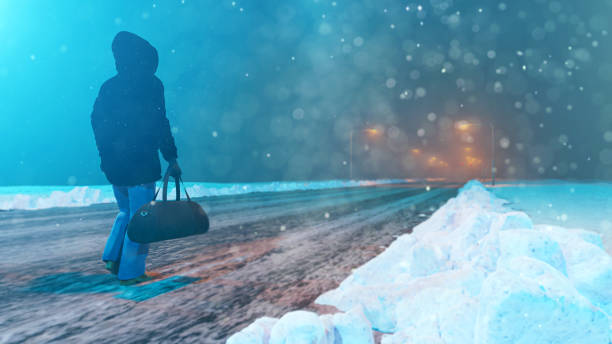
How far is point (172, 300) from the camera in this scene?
3.00 metres

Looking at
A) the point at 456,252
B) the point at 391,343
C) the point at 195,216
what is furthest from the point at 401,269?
the point at 195,216

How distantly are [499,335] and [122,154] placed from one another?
3.32 m

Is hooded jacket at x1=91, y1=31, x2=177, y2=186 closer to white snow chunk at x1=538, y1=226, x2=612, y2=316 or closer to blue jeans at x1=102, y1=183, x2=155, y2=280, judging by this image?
blue jeans at x1=102, y1=183, x2=155, y2=280

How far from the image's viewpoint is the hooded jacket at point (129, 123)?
10.9ft

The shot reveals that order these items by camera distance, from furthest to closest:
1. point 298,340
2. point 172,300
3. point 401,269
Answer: point 401,269 < point 172,300 < point 298,340

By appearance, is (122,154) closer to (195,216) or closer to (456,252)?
(195,216)

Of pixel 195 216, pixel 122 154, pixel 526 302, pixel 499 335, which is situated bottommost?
pixel 499 335

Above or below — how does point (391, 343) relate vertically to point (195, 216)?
below

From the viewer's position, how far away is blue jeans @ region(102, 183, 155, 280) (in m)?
3.38

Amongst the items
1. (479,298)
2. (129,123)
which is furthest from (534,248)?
(129,123)

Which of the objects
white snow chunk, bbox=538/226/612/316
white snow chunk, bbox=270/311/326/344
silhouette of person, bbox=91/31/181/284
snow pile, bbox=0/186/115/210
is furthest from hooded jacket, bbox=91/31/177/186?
snow pile, bbox=0/186/115/210

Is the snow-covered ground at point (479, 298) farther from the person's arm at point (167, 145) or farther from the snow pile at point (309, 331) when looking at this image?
the person's arm at point (167, 145)

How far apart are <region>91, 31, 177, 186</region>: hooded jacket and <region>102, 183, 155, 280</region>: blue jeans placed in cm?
13

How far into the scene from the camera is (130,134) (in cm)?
336
